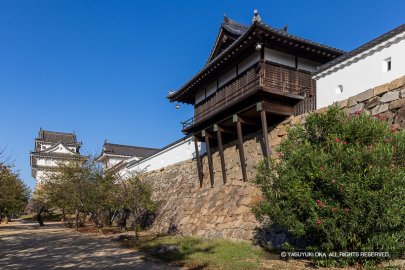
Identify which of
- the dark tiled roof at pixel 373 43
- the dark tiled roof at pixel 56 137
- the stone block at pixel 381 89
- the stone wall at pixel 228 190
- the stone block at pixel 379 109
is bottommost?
the stone wall at pixel 228 190

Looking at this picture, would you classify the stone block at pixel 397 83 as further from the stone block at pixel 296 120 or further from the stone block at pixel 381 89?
the stone block at pixel 296 120

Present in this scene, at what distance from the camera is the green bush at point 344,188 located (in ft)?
21.8

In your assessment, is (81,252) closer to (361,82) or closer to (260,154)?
(260,154)

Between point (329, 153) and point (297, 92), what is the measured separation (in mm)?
8236

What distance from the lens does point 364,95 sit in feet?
37.5

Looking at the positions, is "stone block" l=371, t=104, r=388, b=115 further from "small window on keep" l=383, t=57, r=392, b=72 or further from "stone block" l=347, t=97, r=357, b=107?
"small window on keep" l=383, t=57, r=392, b=72

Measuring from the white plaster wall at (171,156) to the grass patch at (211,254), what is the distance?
9.32 meters

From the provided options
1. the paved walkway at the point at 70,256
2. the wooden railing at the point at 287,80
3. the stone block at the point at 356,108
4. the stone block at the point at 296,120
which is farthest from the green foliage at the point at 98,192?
the stone block at the point at 356,108

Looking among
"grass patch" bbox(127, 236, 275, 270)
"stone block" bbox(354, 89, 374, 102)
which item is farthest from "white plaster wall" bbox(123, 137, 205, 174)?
"stone block" bbox(354, 89, 374, 102)

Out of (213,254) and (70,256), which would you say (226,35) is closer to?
(213,254)

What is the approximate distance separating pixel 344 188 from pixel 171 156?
18999mm

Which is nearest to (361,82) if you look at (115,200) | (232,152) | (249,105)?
(249,105)

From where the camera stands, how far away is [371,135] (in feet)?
24.6

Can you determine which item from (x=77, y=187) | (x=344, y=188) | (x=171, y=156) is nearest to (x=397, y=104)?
(x=344, y=188)
